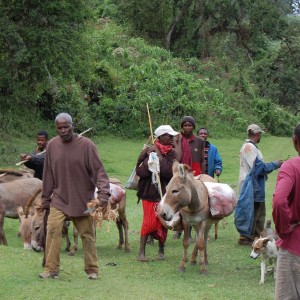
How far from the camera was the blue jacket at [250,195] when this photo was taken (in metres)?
11.9

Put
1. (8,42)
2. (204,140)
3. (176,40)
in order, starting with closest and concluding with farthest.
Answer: (204,140) < (8,42) < (176,40)

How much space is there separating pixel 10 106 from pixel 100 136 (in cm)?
842

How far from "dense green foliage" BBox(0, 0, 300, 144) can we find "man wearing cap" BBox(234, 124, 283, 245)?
9.88 metres

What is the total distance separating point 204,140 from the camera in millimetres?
12781

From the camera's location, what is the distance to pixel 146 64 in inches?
1303

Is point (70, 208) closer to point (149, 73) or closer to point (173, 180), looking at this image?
point (173, 180)

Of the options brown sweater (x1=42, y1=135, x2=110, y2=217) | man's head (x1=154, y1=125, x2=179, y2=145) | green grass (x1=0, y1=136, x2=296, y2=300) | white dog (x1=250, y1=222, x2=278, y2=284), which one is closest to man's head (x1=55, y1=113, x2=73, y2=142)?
brown sweater (x1=42, y1=135, x2=110, y2=217)

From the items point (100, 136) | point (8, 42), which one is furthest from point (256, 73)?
point (8, 42)

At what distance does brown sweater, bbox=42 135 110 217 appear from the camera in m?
8.73

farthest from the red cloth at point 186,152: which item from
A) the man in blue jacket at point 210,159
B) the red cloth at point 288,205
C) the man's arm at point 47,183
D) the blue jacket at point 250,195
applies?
the red cloth at point 288,205

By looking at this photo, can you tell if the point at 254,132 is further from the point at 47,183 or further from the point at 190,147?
the point at 47,183

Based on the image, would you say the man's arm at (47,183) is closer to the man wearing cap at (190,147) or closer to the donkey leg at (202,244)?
the donkey leg at (202,244)

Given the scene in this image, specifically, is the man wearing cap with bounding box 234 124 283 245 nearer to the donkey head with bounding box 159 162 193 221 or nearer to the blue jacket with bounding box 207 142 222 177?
the blue jacket with bounding box 207 142 222 177

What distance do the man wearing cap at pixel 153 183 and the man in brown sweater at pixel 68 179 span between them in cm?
221
